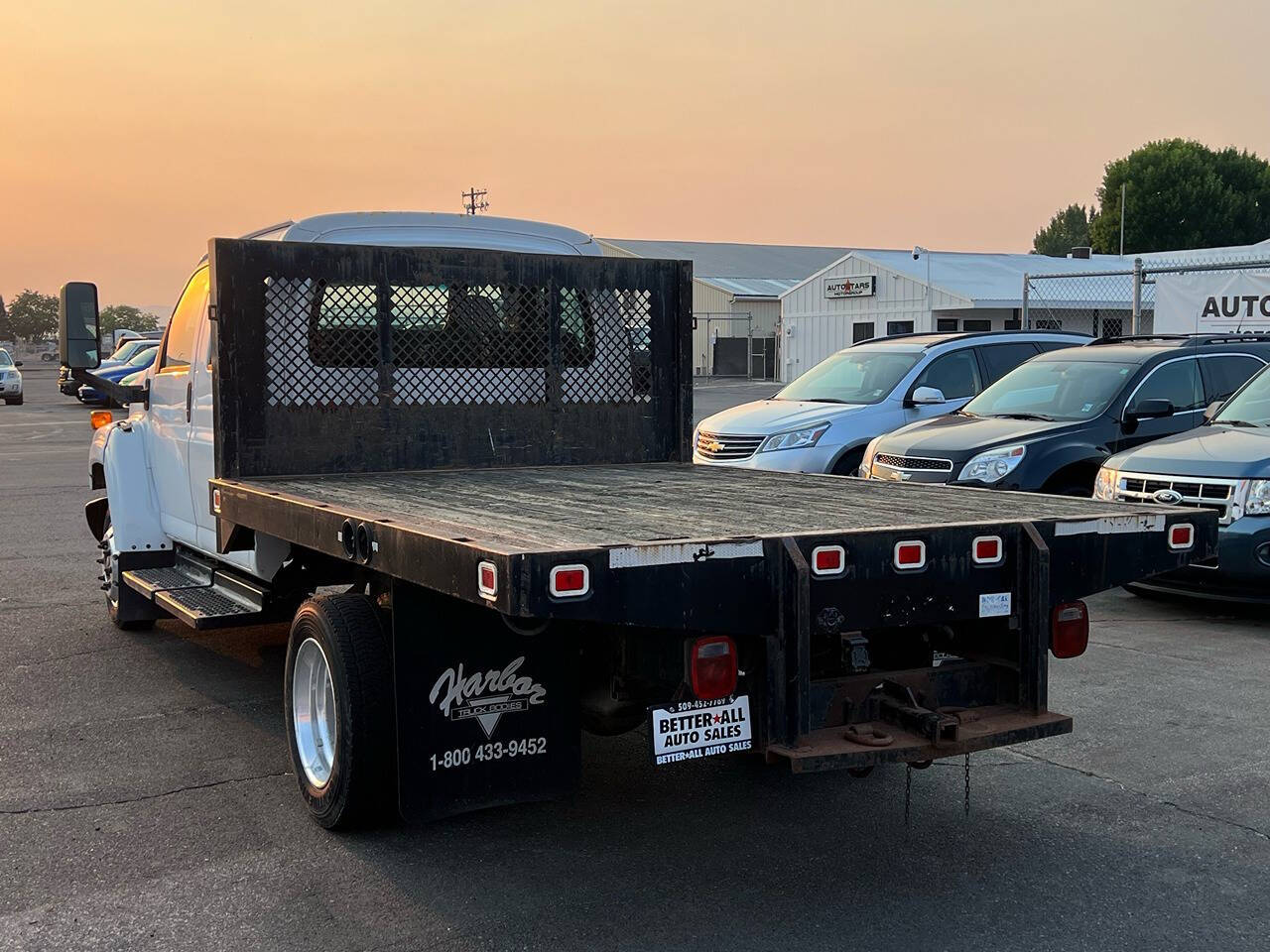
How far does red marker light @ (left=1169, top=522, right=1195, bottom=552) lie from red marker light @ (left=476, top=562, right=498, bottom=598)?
2.31 metres

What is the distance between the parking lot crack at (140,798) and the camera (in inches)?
196

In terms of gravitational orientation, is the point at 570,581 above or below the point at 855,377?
below

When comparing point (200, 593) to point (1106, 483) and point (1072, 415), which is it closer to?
point (1106, 483)

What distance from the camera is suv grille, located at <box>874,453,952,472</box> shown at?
1019 cm

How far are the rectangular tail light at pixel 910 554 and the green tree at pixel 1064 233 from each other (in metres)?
99.5

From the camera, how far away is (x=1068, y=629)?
14.4 feet

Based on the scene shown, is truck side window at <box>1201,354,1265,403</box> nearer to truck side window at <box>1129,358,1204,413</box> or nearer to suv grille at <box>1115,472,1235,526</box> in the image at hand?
truck side window at <box>1129,358,1204,413</box>

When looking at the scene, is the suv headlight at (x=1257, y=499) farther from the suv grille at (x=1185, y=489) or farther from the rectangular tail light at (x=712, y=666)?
the rectangular tail light at (x=712, y=666)

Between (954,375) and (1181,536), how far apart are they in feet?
30.8

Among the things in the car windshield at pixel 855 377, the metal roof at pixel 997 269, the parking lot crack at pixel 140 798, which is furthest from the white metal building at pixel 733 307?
the parking lot crack at pixel 140 798

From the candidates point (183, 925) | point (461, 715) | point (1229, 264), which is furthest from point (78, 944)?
point (1229, 264)

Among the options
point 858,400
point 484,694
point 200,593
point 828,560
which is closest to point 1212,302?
point 858,400

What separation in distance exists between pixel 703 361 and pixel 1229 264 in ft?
142

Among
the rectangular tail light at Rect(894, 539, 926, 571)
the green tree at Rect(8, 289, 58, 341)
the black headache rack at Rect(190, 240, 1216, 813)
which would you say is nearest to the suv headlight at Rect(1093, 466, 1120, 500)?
the black headache rack at Rect(190, 240, 1216, 813)
